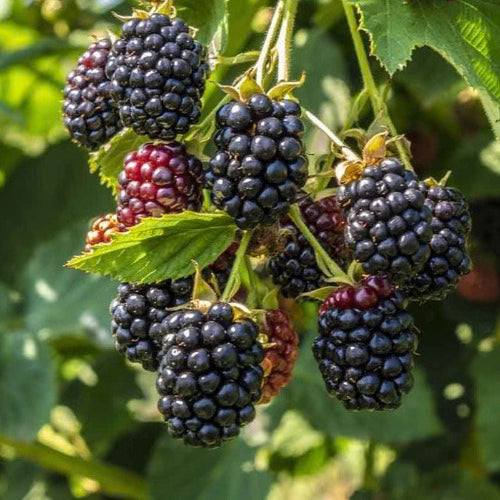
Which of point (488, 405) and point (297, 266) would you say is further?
point (488, 405)

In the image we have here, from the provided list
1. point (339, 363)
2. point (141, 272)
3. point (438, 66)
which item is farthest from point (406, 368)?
point (438, 66)

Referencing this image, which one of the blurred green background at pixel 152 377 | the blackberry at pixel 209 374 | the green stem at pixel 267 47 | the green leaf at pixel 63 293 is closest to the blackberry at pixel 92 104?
the green stem at pixel 267 47

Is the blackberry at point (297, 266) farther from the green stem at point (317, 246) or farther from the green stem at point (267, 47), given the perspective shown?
the green stem at point (267, 47)

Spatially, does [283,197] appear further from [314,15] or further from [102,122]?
[314,15]

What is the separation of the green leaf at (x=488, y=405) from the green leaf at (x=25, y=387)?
1187mm

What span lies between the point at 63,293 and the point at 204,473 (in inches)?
26.1

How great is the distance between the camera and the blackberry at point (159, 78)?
58.8 inches

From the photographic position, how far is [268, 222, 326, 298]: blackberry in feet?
5.16

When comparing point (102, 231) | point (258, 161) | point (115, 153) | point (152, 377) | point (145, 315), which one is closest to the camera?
point (258, 161)

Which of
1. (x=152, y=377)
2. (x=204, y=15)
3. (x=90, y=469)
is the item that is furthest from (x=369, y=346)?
(x=152, y=377)

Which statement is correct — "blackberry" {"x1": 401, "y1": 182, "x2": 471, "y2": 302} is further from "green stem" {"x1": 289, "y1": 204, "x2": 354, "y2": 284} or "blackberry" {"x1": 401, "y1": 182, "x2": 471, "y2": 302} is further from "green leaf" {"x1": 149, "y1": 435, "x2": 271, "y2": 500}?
"green leaf" {"x1": 149, "y1": 435, "x2": 271, "y2": 500}

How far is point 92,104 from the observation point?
1676mm

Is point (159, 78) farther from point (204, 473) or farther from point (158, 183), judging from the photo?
point (204, 473)

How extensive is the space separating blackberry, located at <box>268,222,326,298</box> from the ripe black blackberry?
166mm
